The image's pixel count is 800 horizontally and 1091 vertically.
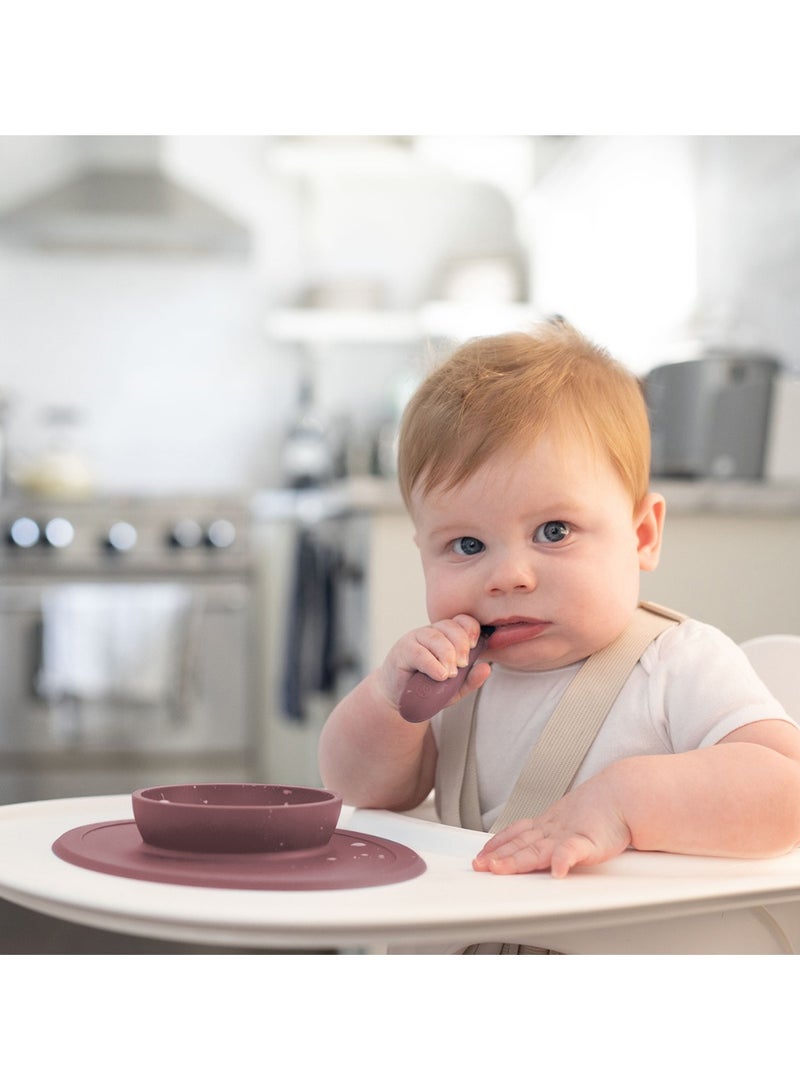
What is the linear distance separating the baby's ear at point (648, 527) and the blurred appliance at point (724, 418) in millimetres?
1110

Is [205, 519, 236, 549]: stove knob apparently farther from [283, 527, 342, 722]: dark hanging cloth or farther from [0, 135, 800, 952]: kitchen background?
[283, 527, 342, 722]: dark hanging cloth

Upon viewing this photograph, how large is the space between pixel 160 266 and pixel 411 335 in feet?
2.77

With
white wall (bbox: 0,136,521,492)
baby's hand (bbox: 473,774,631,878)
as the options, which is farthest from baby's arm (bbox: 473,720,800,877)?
white wall (bbox: 0,136,521,492)

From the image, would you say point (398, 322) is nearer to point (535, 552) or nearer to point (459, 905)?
point (535, 552)

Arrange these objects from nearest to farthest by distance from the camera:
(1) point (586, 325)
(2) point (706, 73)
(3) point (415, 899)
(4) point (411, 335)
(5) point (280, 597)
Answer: (3) point (415, 899), (2) point (706, 73), (1) point (586, 325), (5) point (280, 597), (4) point (411, 335)

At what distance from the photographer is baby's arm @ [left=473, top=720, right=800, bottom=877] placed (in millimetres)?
549

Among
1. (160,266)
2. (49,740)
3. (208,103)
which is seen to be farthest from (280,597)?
(208,103)

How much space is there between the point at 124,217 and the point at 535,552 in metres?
3.21

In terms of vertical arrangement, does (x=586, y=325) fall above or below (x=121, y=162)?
below

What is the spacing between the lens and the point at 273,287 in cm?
393

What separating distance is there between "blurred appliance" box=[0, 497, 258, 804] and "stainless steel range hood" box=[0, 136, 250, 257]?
0.86m

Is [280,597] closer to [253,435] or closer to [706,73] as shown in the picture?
[253,435]

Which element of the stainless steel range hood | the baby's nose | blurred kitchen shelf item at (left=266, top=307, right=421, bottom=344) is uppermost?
the stainless steel range hood

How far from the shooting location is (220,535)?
130 inches
